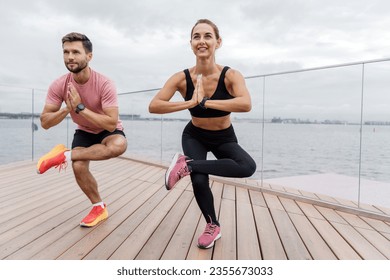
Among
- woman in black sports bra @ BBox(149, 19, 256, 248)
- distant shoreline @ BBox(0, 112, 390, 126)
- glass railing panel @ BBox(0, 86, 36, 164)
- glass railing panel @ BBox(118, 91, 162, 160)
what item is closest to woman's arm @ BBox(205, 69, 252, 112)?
woman in black sports bra @ BBox(149, 19, 256, 248)

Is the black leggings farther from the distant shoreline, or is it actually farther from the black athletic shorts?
the distant shoreline

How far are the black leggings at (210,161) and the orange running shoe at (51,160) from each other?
87cm

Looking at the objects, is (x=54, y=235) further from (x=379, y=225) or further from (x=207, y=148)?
→ (x=379, y=225)

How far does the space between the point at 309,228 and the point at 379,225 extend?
632 millimetres

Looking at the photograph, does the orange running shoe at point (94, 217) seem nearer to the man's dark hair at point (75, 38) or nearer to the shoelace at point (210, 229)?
the shoelace at point (210, 229)

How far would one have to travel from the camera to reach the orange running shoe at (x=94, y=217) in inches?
76.8

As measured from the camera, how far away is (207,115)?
1811 millimetres

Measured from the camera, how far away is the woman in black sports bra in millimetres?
1601

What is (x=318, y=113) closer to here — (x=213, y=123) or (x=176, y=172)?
(x=213, y=123)

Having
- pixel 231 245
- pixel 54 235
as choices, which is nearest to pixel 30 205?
pixel 54 235

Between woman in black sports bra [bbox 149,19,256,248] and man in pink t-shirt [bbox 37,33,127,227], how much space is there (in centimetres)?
40

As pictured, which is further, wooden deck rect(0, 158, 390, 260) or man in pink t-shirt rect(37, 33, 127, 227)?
man in pink t-shirt rect(37, 33, 127, 227)

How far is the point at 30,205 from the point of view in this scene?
242cm

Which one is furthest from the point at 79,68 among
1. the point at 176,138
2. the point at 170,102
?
the point at 176,138
